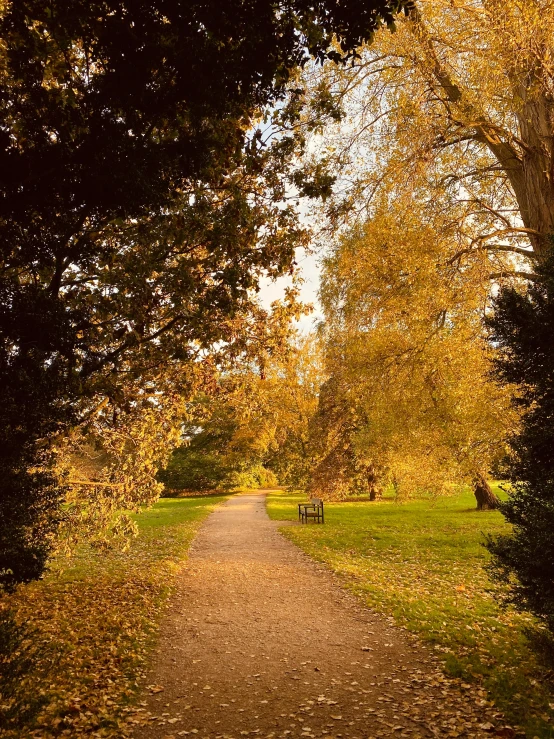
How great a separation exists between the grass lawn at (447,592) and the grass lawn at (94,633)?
3633 millimetres

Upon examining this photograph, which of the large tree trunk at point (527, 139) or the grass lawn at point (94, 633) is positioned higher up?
the large tree trunk at point (527, 139)

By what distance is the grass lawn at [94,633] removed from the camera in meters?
4.70

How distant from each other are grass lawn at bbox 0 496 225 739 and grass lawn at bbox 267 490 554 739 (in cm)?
363

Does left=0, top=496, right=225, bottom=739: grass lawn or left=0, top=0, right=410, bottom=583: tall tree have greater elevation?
left=0, top=0, right=410, bottom=583: tall tree

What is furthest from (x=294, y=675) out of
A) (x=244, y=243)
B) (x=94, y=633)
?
(x=244, y=243)

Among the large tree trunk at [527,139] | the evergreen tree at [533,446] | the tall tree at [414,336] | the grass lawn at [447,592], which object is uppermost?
the large tree trunk at [527,139]

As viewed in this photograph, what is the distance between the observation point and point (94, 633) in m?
7.09

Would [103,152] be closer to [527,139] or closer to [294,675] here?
[294,675]

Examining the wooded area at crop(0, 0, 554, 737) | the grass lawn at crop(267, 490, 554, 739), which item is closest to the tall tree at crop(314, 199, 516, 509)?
the wooded area at crop(0, 0, 554, 737)

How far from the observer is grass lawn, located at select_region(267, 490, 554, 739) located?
5.03 metres

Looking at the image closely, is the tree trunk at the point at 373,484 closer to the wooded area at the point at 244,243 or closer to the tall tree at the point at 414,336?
the wooded area at the point at 244,243

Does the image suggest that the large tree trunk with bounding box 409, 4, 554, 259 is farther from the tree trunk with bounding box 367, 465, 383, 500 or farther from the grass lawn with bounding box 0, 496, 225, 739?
the tree trunk with bounding box 367, 465, 383, 500

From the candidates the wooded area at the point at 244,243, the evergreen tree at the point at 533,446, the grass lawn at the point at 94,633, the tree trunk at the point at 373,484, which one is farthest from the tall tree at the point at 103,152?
the tree trunk at the point at 373,484

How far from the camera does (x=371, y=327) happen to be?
1133 cm
